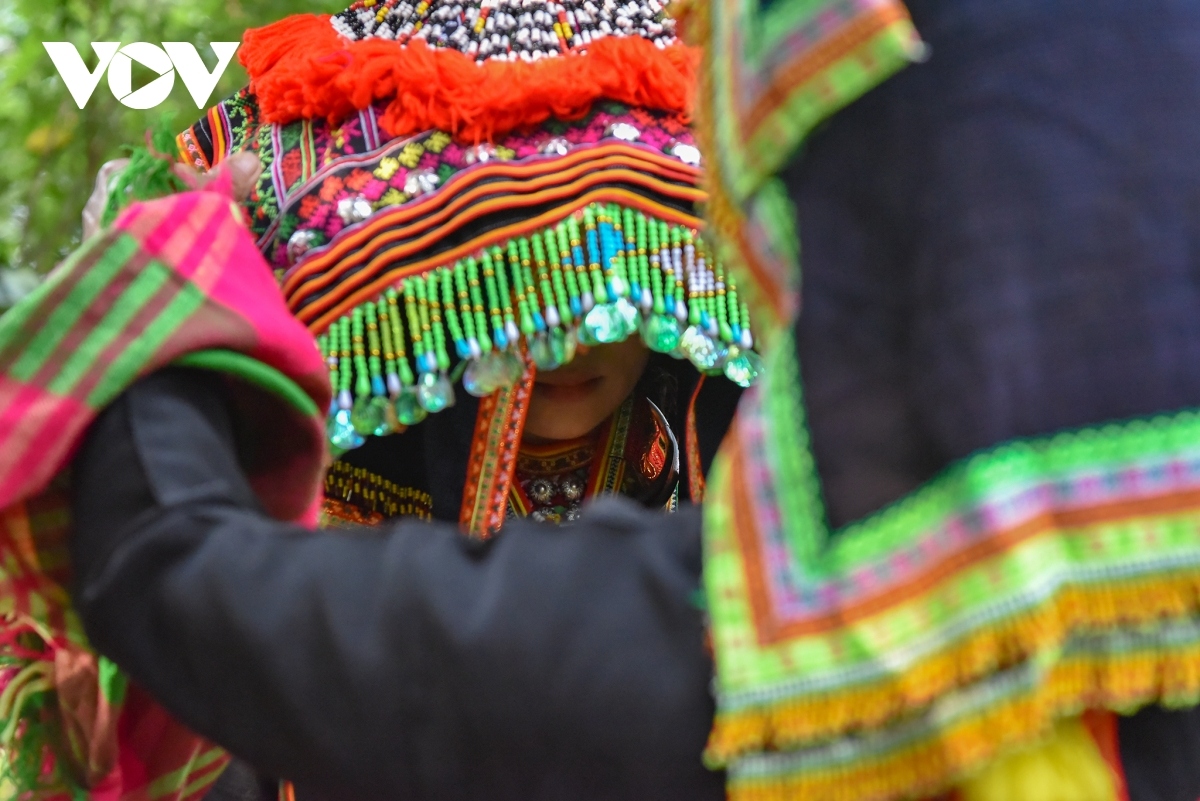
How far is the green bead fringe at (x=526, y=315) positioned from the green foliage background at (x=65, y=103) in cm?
182

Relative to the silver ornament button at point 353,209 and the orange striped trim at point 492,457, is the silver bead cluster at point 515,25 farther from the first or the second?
the orange striped trim at point 492,457

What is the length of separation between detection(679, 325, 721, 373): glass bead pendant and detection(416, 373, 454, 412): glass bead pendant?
0.23 meters

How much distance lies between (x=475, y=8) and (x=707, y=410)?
0.52 meters

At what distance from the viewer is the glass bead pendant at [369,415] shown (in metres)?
1.04

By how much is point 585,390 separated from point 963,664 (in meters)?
0.91

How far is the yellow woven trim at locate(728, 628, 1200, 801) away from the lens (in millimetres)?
464

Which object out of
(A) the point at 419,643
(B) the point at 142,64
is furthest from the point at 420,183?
(B) the point at 142,64

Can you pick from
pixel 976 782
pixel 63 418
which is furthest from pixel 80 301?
pixel 976 782

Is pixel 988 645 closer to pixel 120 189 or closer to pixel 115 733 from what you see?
pixel 115 733

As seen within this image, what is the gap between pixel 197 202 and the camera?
2.19 feet

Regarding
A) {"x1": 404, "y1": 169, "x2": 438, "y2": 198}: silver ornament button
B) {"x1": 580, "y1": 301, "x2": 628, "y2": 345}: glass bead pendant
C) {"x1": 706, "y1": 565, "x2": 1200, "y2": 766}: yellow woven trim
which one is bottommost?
{"x1": 706, "y1": 565, "x2": 1200, "y2": 766}: yellow woven trim

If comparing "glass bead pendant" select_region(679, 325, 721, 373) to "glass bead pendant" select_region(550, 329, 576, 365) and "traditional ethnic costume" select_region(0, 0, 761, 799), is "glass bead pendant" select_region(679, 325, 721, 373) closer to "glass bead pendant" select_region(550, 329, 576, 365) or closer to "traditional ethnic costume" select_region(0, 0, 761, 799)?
"traditional ethnic costume" select_region(0, 0, 761, 799)

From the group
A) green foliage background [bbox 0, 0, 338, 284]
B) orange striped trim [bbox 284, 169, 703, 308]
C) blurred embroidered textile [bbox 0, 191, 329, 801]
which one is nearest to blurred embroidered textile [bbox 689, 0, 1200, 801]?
blurred embroidered textile [bbox 0, 191, 329, 801]

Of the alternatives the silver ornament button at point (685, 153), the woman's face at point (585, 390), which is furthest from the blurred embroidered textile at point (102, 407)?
the woman's face at point (585, 390)
